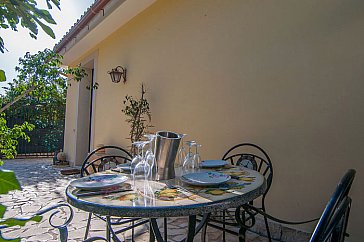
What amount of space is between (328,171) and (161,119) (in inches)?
107

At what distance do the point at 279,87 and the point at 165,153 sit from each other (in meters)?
1.75

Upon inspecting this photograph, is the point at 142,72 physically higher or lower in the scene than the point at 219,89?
higher

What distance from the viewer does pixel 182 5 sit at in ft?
13.5

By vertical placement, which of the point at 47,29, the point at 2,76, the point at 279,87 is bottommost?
the point at 2,76

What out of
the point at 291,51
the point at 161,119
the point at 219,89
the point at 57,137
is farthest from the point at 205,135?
the point at 57,137

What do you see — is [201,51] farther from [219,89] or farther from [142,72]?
[142,72]

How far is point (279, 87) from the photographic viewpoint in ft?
9.04

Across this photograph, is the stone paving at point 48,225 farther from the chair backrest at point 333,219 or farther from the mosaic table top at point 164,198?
the chair backrest at point 333,219

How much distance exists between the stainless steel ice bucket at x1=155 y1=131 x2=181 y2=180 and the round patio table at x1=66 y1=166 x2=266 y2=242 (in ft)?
0.22

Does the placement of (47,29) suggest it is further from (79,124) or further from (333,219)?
(79,124)

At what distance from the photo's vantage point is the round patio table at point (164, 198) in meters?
1.04

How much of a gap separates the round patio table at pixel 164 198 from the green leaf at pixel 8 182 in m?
0.67

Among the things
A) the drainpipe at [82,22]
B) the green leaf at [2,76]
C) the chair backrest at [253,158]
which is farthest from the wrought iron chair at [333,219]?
the drainpipe at [82,22]

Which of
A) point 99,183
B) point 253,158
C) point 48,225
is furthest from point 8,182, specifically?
point 48,225
